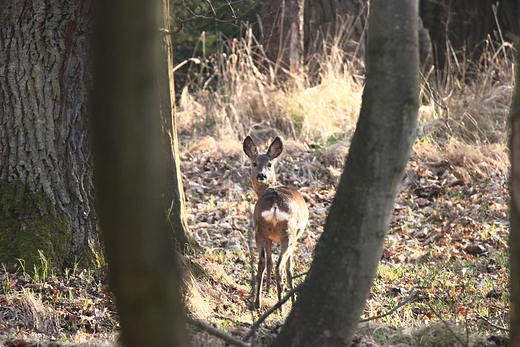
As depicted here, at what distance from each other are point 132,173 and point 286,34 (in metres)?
11.5

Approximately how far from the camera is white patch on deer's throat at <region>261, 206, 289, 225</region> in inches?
250

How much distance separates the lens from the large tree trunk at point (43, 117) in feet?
19.0

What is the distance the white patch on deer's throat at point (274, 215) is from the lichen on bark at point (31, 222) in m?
1.60

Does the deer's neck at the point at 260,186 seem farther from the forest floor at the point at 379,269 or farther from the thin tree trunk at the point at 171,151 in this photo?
the thin tree trunk at the point at 171,151

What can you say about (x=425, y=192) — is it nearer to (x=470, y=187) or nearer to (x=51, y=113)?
(x=470, y=187)

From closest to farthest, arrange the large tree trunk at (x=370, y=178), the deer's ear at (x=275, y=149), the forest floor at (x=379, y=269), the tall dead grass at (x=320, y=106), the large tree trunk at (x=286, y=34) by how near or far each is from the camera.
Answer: the large tree trunk at (x=370, y=178), the forest floor at (x=379, y=269), the deer's ear at (x=275, y=149), the tall dead grass at (x=320, y=106), the large tree trunk at (x=286, y=34)

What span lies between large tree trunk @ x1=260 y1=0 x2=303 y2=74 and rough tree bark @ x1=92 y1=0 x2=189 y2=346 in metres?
10.8

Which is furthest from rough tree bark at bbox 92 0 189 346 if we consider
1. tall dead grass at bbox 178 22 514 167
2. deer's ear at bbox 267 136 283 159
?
tall dead grass at bbox 178 22 514 167

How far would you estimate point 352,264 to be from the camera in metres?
3.17

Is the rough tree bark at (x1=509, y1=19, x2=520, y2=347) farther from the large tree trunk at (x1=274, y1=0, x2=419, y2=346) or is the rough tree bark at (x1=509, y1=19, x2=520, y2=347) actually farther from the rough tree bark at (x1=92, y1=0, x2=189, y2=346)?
the rough tree bark at (x1=92, y1=0, x2=189, y2=346)

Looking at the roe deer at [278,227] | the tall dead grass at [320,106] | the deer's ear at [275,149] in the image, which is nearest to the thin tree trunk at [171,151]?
the roe deer at [278,227]

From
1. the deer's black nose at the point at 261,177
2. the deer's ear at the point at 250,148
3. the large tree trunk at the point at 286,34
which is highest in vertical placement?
the large tree trunk at the point at 286,34

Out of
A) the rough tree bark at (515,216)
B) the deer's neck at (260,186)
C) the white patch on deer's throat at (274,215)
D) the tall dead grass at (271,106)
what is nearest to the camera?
the rough tree bark at (515,216)

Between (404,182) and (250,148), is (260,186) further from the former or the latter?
(404,182)
